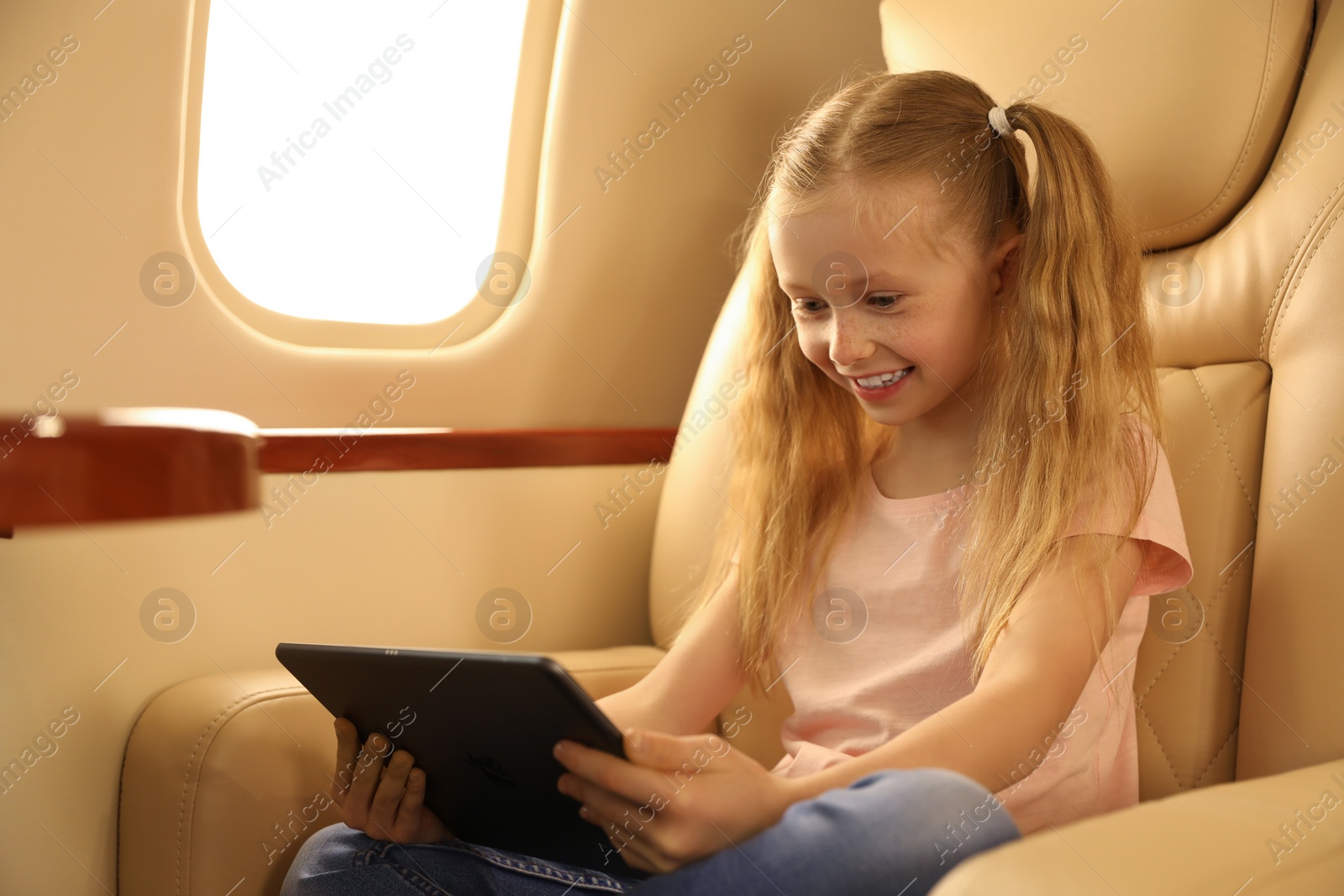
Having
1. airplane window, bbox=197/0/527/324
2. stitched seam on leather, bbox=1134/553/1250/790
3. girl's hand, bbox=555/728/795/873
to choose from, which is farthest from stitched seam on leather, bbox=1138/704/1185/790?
airplane window, bbox=197/0/527/324

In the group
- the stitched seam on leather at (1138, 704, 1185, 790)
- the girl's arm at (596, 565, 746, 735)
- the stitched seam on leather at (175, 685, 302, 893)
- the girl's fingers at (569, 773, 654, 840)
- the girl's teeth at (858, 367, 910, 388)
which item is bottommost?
the stitched seam on leather at (1138, 704, 1185, 790)

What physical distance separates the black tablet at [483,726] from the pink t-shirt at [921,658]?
232 mm

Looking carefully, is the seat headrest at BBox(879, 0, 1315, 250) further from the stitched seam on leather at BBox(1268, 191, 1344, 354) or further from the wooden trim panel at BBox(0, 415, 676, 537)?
the wooden trim panel at BBox(0, 415, 676, 537)

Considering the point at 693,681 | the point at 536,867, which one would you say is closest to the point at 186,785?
the point at 536,867

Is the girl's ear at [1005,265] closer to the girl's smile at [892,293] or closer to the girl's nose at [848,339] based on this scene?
Answer: the girl's smile at [892,293]

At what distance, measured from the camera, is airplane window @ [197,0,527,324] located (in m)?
1.37

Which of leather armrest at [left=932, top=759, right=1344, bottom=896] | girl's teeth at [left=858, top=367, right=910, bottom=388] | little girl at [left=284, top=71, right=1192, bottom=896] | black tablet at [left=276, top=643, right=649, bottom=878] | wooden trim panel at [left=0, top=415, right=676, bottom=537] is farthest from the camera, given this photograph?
girl's teeth at [left=858, top=367, right=910, bottom=388]

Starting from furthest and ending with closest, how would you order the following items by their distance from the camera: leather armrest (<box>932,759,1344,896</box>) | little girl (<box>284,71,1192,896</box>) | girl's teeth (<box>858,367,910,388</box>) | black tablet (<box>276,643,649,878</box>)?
1. girl's teeth (<box>858,367,910,388</box>)
2. little girl (<box>284,71,1192,896</box>)
3. black tablet (<box>276,643,649,878</box>)
4. leather armrest (<box>932,759,1344,896</box>)

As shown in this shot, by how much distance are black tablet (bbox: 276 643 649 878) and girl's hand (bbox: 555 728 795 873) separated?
14 millimetres

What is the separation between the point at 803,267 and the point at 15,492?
0.64 m

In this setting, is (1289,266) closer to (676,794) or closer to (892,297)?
(892,297)

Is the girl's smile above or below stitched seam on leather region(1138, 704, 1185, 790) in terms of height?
above

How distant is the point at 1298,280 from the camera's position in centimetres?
89

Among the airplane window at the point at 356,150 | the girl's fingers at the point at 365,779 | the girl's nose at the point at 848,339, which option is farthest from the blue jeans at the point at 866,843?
the airplane window at the point at 356,150
